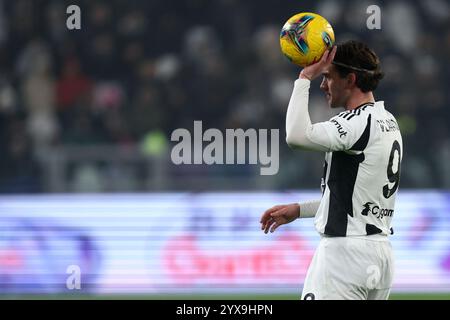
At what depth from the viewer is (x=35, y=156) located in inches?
467

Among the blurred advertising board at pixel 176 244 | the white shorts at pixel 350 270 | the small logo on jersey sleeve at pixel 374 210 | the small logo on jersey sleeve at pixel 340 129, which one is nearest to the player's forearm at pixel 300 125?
the small logo on jersey sleeve at pixel 340 129

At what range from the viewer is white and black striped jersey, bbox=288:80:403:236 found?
16.4 ft

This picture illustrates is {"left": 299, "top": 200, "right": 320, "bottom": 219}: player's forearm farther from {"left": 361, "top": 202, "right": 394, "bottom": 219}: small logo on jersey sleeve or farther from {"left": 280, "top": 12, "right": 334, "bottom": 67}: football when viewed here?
{"left": 280, "top": 12, "right": 334, "bottom": 67}: football

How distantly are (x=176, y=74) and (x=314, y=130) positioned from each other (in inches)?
321

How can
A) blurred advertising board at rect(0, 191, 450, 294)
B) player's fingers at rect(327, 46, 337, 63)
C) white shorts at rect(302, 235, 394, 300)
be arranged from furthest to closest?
blurred advertising board at rect(0, 191, 450, 294) < player's fingers at rect(327, 46, 337, 63) < white shorts at rect(302, 235, 394, 300)

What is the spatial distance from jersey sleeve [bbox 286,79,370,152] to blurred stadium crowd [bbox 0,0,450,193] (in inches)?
261

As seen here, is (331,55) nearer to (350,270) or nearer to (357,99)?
(357,99)

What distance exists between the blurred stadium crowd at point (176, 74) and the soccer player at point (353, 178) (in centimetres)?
647

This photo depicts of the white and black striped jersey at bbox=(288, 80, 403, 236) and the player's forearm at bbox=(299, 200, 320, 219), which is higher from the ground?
the white and black striped jersey at bbox=(288, 80, 403, 236)

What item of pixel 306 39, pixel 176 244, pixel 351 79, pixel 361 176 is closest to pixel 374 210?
pixel 361 176

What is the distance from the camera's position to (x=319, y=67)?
16.6 feet

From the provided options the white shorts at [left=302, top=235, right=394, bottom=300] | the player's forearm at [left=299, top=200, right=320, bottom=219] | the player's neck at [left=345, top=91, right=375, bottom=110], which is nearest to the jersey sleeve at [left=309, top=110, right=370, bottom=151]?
the player's neck at [left=345, top=91, right=375, bottom=110]
